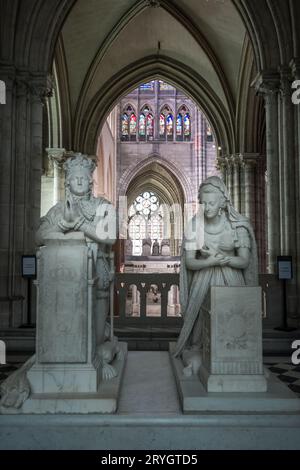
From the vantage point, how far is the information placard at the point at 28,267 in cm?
692

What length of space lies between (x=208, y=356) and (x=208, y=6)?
1144 cm

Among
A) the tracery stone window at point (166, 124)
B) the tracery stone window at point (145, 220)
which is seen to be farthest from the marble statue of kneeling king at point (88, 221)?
the tracery stone window at point (145, 220)

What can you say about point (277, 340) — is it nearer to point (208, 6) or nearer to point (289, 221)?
point (289, 221)

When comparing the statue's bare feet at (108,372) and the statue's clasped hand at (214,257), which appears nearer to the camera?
the statue's bare feet at (108,372)

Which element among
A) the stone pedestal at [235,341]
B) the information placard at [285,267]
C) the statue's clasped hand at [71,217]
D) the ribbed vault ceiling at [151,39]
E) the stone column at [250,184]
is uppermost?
the ribbed vault ceiling at [151,39]

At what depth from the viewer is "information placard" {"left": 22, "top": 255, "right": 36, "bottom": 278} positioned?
6922 millimetres

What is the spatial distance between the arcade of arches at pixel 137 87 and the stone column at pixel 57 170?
0.11 feet

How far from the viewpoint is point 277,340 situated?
5.90 m

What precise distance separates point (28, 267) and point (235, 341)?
4.71m

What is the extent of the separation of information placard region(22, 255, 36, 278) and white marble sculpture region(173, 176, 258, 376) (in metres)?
3.86

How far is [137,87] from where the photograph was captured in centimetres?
1666

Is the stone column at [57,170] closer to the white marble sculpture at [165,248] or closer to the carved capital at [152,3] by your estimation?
the carved capital at [152,3]

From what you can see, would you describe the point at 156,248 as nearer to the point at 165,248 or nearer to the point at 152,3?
the point at 165,248

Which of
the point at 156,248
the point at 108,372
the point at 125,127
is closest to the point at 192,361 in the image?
the point at 108,372
